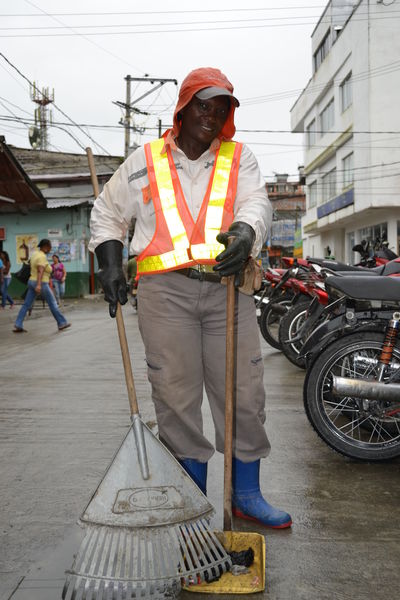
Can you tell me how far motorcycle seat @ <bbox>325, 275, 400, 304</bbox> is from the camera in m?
3.80

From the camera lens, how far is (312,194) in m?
41.8

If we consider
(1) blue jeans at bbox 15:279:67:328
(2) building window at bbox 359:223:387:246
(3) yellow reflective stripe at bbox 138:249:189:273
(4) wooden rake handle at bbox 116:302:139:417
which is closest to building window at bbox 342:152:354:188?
(2) building window at bbox 359:223:387:246

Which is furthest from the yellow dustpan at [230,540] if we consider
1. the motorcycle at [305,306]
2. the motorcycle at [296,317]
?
the motorcycle at [296,317]

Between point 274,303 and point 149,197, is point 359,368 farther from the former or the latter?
point 274,303

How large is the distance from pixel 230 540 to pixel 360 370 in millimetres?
1714

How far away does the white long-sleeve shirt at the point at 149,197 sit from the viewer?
2.84m

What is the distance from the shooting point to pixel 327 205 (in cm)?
3612

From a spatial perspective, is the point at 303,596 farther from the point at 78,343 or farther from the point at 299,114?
the point at 299,114

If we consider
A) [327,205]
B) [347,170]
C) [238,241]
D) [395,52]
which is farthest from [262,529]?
[327,205]

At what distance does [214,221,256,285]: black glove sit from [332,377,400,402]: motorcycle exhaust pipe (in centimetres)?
132

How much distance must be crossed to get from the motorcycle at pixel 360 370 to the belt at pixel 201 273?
122 centimetres

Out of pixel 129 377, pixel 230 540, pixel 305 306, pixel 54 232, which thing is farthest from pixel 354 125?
pixel 230 540

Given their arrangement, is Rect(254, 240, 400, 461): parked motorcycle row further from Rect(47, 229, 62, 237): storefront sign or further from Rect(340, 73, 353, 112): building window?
Rect(340, 73, 353, 112): building window

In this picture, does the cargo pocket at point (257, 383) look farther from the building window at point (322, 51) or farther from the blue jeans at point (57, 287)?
Answer: the building window at point (322, 51)
